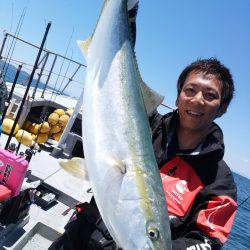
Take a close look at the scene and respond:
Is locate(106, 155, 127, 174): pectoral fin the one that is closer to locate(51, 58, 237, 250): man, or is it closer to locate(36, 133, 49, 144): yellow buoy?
locate(51, 58, 237, 250): man

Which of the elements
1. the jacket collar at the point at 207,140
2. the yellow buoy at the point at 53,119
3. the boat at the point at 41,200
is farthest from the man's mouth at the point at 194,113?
the yellow buoy at the point at 53,119

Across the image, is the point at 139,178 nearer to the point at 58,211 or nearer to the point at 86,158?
the point at 86,158

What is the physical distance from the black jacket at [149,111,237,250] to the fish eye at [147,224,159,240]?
0.62m

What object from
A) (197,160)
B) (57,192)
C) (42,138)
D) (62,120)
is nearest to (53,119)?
(62,120)

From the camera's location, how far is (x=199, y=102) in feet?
8.75

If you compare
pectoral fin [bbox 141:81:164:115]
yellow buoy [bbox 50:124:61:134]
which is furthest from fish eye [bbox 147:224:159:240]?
yellow buoy [bbox 50:124:61:134]

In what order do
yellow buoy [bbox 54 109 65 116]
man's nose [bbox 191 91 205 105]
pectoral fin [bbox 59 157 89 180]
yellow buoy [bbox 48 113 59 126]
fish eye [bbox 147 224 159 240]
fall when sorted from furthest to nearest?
yellow buoy [bbox 54 109 65 116], yellow buoy [bbox 48 113 59 126], man's nose [bbox 191 91 205 105], pectoral fin [bbox 59 157 89 180], fish eye [bbox 147 224 159 240]

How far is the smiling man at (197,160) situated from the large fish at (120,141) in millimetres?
629

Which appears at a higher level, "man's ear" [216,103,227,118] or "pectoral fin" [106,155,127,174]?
"man's ear" [216,103,227,118]

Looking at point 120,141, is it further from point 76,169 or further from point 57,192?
point 57,192

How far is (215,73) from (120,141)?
1399mm

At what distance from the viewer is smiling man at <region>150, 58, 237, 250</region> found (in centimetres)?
240

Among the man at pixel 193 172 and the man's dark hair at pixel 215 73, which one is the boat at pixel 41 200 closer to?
the man at pixel 193 172

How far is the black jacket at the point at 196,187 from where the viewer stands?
237cm
